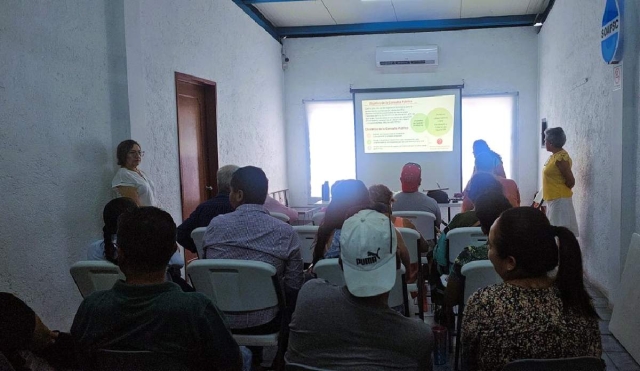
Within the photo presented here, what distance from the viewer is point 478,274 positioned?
2184mm

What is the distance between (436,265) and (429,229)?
623mm

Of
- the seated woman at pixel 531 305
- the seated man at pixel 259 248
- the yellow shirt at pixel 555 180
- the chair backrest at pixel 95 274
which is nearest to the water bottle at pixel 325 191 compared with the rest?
the yellow shirt at pixel 555 180

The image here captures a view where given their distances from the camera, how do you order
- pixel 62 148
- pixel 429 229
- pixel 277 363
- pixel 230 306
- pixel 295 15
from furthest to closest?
pixel 295 15
pixel 429 229
pixel 62 148
pixel 277 363
pixel 230 306

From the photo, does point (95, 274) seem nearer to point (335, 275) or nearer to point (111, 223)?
point (111, 223)

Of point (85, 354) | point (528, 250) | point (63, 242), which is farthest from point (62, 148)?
point (528, 250)

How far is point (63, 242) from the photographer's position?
3082 millimetres

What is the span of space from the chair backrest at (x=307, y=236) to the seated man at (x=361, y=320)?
5.13 feet

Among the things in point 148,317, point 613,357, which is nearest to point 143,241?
point 148,317

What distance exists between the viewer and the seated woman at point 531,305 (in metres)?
1.40

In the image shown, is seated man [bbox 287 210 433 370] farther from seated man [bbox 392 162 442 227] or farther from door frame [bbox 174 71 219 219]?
door frame [bbox 174 71 219 219]

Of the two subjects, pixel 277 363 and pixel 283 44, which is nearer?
pixel 277 363

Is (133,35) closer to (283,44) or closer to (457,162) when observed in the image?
(283,44)

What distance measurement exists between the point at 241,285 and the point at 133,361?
81 cm

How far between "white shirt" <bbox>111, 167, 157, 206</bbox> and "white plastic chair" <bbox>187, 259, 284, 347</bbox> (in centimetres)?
153
